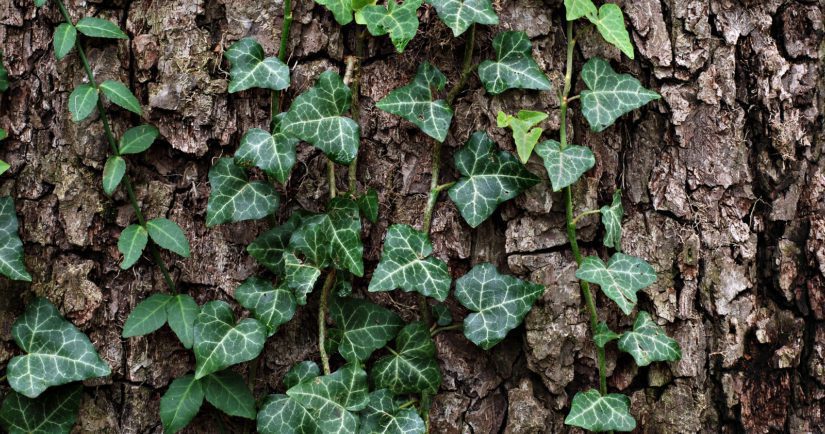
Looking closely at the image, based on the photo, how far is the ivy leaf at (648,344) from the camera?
66.3 inches

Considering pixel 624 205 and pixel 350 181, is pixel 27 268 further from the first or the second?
pixel 624 205

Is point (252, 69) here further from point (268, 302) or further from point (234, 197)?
point (268, 302)

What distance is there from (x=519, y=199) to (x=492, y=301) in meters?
0.25

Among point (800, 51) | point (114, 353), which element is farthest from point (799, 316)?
point (114, 353)

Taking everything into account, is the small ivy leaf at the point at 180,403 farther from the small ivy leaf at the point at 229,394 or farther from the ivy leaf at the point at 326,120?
the ivy leaf at the point at 326,120

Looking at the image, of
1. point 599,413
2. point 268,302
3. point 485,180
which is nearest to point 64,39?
point 268,302

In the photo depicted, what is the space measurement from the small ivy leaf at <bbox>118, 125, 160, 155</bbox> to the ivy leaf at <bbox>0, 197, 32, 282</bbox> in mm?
288

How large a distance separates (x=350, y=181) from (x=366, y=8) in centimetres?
40

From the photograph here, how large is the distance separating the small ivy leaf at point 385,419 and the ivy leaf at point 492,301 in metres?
0.23

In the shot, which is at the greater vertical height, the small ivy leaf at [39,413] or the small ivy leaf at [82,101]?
the small ivy leaf at [82,101]

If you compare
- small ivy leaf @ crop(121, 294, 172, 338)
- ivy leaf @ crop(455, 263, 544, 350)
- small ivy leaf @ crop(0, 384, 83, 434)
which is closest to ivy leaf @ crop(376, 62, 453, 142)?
ivy leaf @ crop(455, 263, 544, 350)

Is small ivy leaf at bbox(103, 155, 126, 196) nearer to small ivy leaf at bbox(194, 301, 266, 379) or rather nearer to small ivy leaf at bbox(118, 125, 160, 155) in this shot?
small ivy leaf at bbox(118, 125, 160, 155)

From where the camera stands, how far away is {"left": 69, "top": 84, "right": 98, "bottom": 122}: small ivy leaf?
1614 millimetres

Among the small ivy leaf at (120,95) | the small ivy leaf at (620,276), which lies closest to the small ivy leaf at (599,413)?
the small ivy leaf at (620,276)
